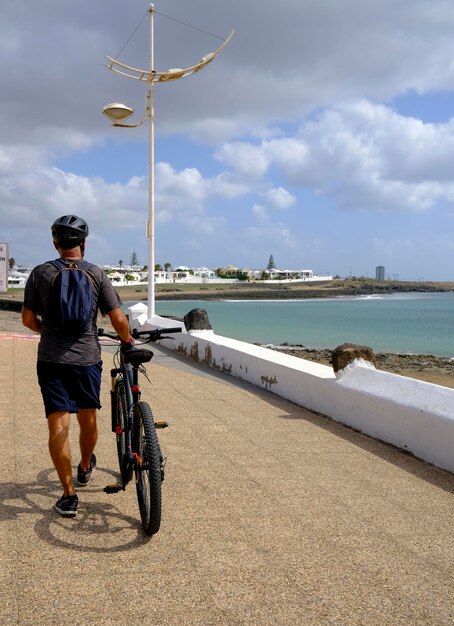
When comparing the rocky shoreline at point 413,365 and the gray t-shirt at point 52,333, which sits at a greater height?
the gray t-shirt at point 52,333

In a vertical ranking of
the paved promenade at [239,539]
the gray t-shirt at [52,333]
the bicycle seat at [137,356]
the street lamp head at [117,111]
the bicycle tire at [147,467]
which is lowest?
the paved promenade at [239,539]

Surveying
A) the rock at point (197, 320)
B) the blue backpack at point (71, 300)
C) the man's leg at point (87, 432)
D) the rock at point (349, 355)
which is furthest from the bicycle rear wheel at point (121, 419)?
the rock at point (197, 320)

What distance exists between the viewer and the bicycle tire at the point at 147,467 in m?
3.57

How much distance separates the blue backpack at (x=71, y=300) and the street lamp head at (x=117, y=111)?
12310mm

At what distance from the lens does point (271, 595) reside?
122 inches

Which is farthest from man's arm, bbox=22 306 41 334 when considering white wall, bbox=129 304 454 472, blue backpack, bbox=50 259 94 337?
white wall, bbox=129 304 454 472

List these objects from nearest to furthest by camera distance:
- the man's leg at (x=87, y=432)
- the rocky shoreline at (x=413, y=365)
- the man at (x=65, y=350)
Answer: the man at (x=65, y=350) < the man's leg at (x=87, y=432) < the rocky shoreline at (x=413, y=365)

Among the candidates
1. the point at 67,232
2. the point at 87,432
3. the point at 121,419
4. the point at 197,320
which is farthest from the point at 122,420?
the point at 197,320

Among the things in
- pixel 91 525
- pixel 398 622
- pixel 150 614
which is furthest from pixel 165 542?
pixel 398 622

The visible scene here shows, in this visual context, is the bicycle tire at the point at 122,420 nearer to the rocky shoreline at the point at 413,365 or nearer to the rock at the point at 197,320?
the rock at the point at 197,320

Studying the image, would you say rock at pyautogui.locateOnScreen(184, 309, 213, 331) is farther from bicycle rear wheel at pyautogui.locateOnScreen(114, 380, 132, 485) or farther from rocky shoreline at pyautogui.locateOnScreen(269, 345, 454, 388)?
bicycle rear wheel at pyautogui.locateOnScreen(114, 380, 132, 485)

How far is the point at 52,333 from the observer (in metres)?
3.91

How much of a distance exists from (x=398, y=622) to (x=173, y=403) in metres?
5.46

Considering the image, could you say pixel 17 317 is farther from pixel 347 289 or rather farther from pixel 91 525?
pixel 347 289
